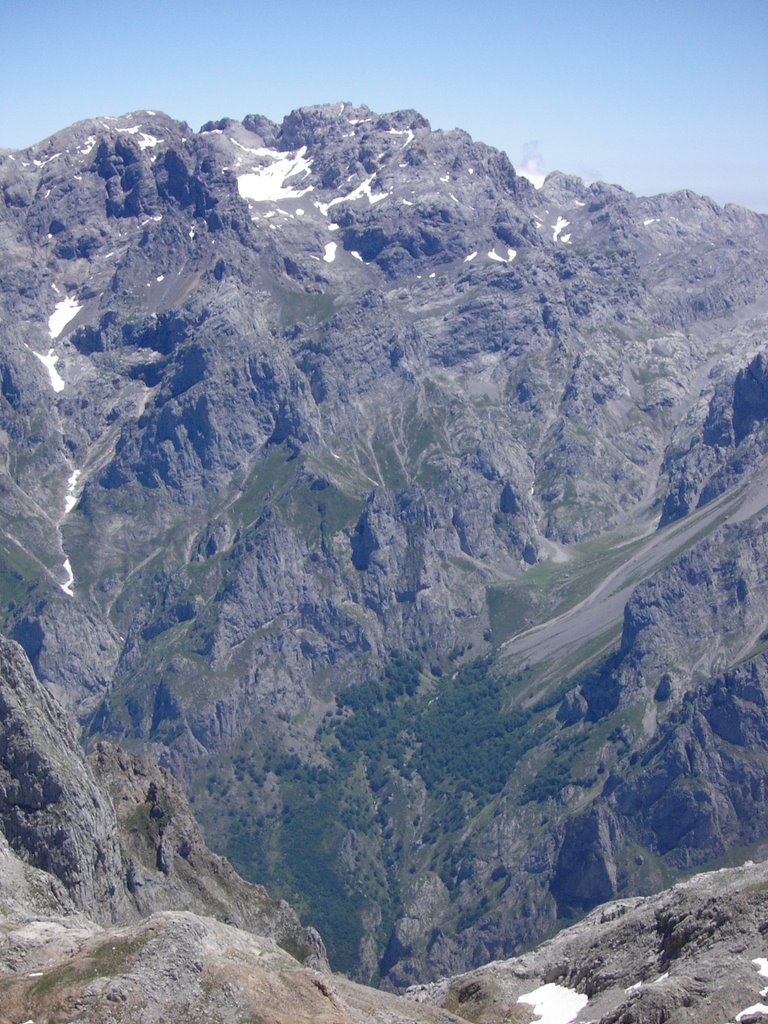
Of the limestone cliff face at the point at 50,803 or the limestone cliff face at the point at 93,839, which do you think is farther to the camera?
the limestone cliff face at the point at 50,803

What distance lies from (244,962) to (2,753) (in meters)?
59.8

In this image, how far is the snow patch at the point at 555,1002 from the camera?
408 ft

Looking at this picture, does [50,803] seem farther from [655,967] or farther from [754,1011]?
[754,1011]

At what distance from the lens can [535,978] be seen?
139m

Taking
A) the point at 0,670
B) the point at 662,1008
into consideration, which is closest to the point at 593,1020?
the point at 662,1008

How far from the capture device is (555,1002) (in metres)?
129

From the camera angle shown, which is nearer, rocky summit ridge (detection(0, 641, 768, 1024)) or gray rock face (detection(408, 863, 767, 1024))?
rocky summit ridge (detection(0, 641, 768, 1024))

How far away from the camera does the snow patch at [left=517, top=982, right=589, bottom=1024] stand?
4901 inches

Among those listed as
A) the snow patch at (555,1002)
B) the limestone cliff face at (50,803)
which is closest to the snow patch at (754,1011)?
the snow patch at (555,1002)

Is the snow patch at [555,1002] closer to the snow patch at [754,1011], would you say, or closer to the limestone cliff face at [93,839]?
the snow patch at [754,1011]

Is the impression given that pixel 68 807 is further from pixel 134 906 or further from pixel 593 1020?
pixel 593 1020

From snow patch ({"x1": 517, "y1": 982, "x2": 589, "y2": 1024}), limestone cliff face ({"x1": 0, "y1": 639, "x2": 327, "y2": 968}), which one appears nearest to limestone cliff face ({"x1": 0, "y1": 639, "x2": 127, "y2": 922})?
limestone cliff face ({"x1": 0, "y1": 639, "x2": 327, "y2": 968})

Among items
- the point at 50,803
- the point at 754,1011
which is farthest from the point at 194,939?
the point at 50,803

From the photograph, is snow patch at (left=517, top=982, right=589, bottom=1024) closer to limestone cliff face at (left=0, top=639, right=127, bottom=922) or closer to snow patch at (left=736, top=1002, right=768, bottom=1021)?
snow patch at (left=736, top=1002, right=768, bottom=1021)
